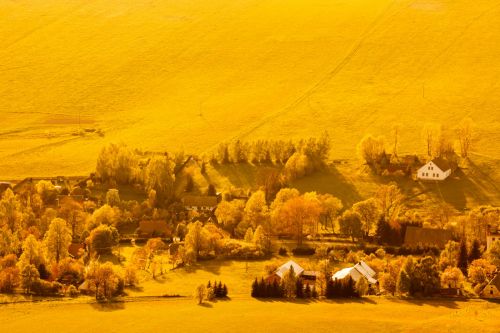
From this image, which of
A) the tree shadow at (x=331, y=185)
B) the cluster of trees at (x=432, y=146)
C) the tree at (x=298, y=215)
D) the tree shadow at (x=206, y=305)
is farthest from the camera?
the cluster of trees at (x=432, y=146)

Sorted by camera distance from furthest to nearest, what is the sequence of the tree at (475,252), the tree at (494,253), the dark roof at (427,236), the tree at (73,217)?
1. the tree at (73,217)
2. the dark roof at (427,236)
3. the tree at (475,252)
4. the tree at (494,253)

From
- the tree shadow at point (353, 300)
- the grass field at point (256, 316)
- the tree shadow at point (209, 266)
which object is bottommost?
the grass field at point (256, 316)

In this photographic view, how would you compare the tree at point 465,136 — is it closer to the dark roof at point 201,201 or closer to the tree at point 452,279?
the dark roof at point 201,201

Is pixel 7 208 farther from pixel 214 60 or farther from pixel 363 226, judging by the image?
pixel 214 60

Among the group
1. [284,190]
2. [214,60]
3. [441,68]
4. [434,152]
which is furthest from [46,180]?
[441,68]

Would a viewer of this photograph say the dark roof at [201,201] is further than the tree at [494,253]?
Yes

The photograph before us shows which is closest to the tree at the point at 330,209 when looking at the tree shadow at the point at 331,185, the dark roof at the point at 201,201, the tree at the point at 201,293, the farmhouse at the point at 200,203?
the tree shadow at the point at 331,185

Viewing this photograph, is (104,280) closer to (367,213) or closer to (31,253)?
(31,253)

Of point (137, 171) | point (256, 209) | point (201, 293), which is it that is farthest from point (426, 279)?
point (137, 171)
